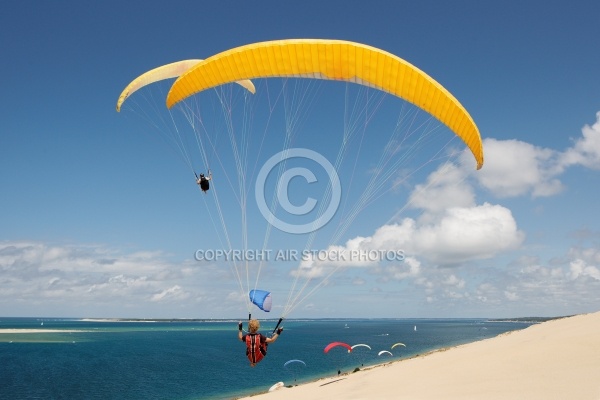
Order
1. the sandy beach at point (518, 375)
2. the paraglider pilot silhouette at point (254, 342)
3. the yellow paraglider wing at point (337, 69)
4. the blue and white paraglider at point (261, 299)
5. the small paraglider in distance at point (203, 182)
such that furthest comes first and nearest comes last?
the small paraglider in distance at point (203, 182) → the blue and white paraglider at point (261, 299) → the paraglider pilot silhouette at point (254, 342) → the yellow paraglider wing at point (337, 69) → the sandy beach at point (518, 375)

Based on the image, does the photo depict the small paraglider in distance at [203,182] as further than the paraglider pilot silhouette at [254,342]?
Yes

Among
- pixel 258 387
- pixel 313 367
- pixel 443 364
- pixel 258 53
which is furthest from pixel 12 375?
pixel 258 53

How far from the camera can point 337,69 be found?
9.15 meters

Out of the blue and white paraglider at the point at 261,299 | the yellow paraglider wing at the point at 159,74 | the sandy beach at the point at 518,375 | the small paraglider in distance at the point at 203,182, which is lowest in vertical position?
the sandy beach at the point at 518,375

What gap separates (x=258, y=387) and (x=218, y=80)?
30.4 meters

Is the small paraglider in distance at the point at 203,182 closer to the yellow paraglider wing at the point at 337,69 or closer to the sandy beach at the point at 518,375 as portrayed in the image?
the yellow paraglider wing at the point at 337,69

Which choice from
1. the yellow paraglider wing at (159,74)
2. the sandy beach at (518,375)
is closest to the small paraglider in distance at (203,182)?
the yellow paraglider wing at (159,74)

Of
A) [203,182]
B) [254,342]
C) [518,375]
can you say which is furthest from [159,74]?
[518,375]

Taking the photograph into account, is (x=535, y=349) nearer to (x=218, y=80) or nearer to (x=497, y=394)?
(x=497, y=394)

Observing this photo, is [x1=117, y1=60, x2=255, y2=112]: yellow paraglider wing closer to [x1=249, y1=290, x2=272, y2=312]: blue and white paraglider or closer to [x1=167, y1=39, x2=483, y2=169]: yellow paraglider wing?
[x1=167, y1=39, x2=483, y2=169]: yellow paraglider wing

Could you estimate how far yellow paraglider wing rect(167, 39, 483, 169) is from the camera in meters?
8.77

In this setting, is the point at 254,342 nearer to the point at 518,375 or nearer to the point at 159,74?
the point at 518,375

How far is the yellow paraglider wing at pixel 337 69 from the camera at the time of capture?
8773 mm

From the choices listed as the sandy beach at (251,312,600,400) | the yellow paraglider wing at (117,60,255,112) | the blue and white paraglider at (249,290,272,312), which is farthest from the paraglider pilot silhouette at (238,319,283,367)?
the yellow paraglider wing at (117,60,255,112)
